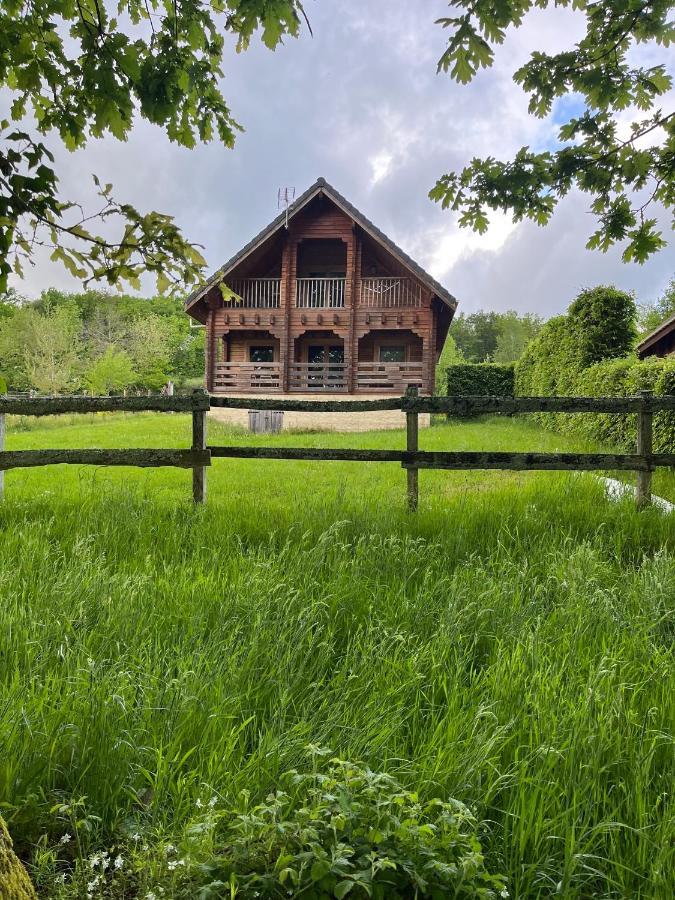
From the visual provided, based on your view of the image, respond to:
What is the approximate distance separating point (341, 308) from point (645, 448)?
56.5ft

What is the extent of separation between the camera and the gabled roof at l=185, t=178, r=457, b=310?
1898cm

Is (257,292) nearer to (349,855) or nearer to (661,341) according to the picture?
(661,341)

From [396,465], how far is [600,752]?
772 cm

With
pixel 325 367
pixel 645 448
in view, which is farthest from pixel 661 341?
pixel 645 448

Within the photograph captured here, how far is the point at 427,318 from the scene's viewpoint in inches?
810

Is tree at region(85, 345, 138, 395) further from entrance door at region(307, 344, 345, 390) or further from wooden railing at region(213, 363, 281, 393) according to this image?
entrance door at region(307, 344, 345, 390)

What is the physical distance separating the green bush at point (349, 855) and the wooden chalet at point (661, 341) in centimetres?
1955

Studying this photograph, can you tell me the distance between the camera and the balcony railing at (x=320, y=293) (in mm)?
21562

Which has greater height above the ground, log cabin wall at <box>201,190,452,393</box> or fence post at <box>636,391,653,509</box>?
log cabin wall at <box>201,190,452,393</box>

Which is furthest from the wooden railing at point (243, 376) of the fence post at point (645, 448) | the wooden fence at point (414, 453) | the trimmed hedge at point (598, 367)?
the fence post at point (645, 448)

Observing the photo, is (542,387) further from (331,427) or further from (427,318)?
(331,427)

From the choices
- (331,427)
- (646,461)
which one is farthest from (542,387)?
(646,461)

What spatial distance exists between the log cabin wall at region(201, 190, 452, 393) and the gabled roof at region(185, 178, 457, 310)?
2.81ft

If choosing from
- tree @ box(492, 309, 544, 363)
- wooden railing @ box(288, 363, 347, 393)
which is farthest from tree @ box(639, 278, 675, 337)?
wooden railing @ box(288, 363, 347, 393)
